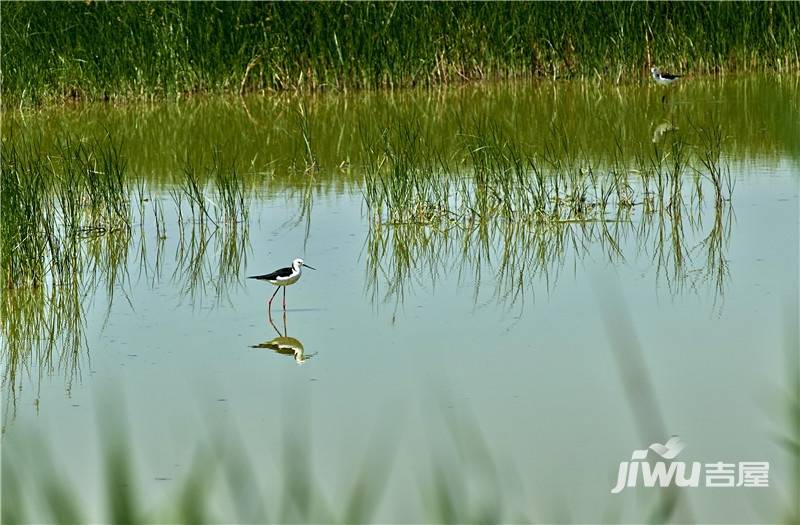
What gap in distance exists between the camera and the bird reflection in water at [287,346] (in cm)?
498

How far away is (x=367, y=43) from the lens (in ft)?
41.0

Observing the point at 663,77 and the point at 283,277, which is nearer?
the point at 283,277

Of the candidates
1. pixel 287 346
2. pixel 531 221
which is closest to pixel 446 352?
pixel 287 346

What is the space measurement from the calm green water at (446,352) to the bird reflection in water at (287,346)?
0.02 meters

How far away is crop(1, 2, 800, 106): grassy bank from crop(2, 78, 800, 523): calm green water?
12.8 ft

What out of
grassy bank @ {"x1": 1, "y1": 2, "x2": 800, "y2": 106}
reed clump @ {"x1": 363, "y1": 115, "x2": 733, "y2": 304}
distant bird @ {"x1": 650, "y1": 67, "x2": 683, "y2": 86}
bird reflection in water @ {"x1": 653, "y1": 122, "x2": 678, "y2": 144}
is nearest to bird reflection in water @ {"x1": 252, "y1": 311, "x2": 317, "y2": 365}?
reed clump @ {"x1": 363, "y1": 115, "x2": 733, "y2": 304}

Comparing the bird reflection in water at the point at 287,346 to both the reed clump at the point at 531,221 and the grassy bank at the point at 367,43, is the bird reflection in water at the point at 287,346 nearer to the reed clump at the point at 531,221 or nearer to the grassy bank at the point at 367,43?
the reed clump at the point at 531,221

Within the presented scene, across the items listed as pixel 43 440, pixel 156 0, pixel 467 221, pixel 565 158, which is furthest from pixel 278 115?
pixel 43 440

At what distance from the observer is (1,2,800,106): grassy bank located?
1201cm

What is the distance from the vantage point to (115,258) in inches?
264

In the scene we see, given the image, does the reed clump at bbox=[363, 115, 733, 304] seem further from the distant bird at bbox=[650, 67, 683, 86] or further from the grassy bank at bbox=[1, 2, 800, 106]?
the grassy bank at bbox=[1, 2, 800, 106]

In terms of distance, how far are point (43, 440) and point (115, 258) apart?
2.60 meters

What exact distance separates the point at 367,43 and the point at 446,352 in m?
A: 7.92

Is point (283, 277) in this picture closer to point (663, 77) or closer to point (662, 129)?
point (662, 129)
